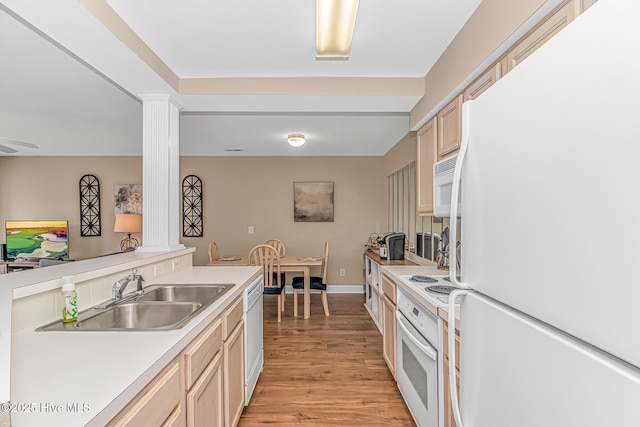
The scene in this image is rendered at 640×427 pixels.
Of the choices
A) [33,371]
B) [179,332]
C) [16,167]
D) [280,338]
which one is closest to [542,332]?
[179,332]

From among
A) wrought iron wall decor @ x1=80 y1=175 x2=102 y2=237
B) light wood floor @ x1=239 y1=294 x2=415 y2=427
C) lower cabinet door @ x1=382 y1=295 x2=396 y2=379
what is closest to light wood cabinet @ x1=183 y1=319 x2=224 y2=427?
light wood floor @ x1=239 y1=294 x2=415 y2=427

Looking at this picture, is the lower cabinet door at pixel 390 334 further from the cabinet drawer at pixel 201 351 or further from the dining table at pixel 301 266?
the dining table at pixel 301 266

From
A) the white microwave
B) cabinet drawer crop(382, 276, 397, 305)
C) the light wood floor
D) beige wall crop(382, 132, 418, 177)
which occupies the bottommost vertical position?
the light wood floor

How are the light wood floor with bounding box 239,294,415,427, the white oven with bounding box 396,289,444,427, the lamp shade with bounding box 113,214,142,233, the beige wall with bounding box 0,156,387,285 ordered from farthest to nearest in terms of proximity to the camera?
the beige wall with bounding box 0,156,387,285, the lamp shade with bounding box 113,214,142,233, the light wood floor with bounding box 239,294,415,427, the white oven with bounding box 396,289,444,427

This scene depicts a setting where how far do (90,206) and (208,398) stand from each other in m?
5.44

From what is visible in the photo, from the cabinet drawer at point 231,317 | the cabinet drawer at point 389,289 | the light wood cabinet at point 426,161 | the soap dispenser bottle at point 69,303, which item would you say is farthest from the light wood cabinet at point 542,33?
the soap dispenser bottle at point 69,303

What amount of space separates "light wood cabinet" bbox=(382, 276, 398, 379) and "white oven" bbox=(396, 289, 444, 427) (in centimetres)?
13

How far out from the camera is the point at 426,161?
257cm

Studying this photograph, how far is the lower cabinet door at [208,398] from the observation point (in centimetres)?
123

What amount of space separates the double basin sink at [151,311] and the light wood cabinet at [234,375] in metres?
0.27

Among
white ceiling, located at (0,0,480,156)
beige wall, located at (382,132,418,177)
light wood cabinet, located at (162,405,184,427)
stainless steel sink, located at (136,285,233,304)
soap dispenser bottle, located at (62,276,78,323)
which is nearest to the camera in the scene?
light wood cabinet, located at (162,405,184,427)

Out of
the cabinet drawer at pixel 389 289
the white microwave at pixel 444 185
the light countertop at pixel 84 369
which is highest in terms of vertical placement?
the white microwave at pixel 444 185

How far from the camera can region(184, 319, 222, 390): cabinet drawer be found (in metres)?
1.20

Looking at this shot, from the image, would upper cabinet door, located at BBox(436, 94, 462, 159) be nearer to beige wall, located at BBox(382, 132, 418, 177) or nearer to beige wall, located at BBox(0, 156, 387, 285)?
beige wall, located at BBox(382, 132, 418, 177)
